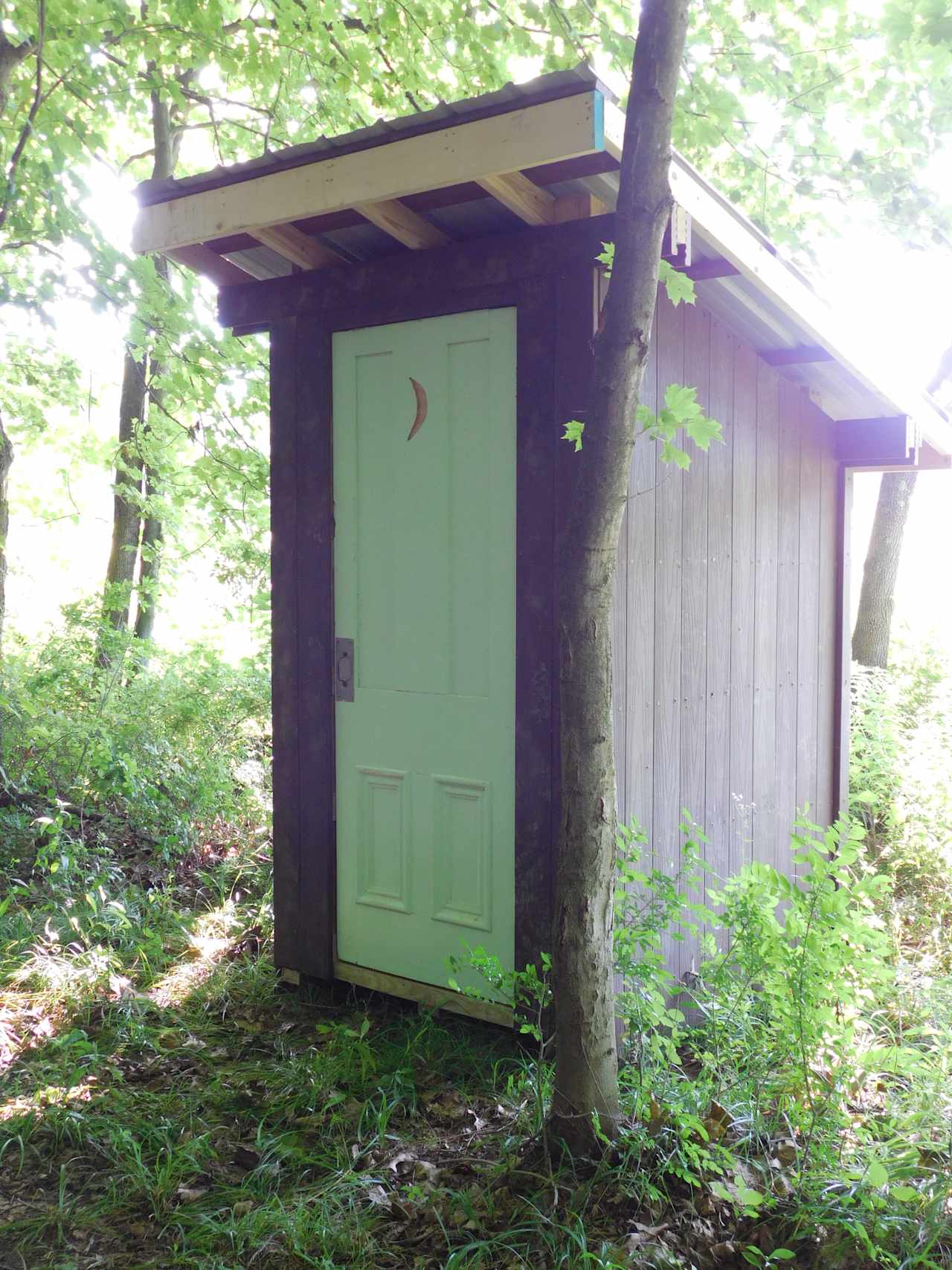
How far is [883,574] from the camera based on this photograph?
8.47 metres

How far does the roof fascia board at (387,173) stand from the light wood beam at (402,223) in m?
0.11

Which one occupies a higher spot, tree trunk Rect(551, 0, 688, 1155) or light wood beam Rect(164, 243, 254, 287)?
light wood beam Rect(164, 243, 254, 287)

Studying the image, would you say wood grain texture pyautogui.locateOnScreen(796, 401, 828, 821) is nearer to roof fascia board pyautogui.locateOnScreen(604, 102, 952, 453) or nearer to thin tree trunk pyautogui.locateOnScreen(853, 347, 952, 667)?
roof fascia board pyautogui.locateOnScreen(604, 102, 952, 453)

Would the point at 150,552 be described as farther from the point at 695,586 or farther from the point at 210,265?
the point at 695,586

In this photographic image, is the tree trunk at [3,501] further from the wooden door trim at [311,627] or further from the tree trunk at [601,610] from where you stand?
the tree trunk at [601,610]

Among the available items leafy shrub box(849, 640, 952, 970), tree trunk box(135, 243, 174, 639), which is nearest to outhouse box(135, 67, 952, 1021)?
leafy shrub box(849, 640, 952, 970)

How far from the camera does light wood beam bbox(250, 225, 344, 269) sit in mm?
3467

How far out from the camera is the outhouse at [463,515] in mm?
3178

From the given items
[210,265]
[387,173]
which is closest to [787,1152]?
[387,173]

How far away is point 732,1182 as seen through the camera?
8.39ft

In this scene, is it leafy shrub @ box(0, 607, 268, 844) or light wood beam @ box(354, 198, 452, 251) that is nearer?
light wood beam @ box(354, 198, 452, 251)

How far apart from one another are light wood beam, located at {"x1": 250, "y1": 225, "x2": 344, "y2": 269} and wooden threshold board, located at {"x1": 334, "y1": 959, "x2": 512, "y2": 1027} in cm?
272

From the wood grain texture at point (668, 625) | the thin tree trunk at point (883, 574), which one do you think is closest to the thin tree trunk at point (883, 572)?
the thin tree trunk at point (883, 574)

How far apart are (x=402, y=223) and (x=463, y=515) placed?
1.00 metres
